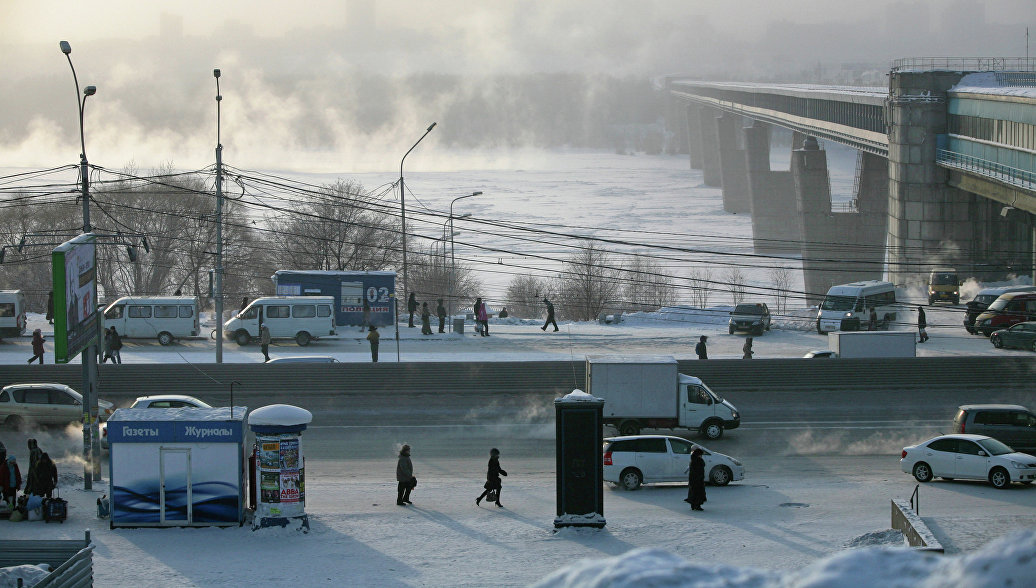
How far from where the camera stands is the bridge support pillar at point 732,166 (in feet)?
371

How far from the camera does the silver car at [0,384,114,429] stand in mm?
22734

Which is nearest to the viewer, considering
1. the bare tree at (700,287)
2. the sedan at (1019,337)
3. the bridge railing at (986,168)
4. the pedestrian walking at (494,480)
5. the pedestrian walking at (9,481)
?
the pedestrian walking at (9,481)

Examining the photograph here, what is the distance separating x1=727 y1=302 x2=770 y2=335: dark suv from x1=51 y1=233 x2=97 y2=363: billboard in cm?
2446

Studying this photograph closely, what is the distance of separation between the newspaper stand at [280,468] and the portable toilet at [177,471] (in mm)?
407

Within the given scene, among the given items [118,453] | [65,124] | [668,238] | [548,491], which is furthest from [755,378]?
[65,124]

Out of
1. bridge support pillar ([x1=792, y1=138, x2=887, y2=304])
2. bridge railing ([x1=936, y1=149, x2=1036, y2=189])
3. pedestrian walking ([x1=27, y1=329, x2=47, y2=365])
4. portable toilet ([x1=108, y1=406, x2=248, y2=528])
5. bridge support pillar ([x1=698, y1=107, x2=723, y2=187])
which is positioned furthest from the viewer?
bridge support pillar ([x1=698, y1=107, x2=723, y2=187])

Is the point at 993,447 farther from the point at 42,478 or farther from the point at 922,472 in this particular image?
the point at 42,478

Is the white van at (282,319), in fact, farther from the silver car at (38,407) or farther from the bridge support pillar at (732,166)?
the bridge support pillar at (732,166)

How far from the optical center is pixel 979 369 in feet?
90.7

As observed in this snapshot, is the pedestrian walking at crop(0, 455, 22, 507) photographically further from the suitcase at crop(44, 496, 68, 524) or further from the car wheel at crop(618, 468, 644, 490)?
the car wheel at crop(618, 468, 644, 490)

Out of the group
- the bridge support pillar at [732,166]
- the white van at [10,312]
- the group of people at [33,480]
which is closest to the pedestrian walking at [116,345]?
the white van at [10,312]

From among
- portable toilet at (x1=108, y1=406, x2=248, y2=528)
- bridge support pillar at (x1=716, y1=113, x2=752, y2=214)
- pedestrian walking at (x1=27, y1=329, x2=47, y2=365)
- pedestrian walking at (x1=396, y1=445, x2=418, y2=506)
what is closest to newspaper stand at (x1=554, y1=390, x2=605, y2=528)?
pedestrian walking at (x1=396, y1=445, x2=418, y2=506)

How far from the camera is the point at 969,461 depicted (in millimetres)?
17906

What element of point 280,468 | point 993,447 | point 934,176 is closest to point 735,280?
point 934,176
